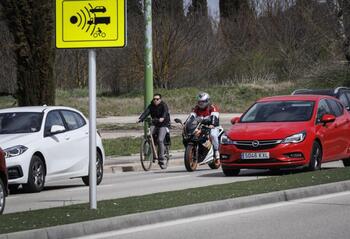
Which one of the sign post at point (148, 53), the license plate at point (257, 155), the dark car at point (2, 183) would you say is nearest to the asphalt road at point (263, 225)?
the dark car at point (2, 183)

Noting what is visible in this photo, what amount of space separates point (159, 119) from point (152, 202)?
10.1m

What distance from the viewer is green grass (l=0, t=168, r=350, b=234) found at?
11216mm

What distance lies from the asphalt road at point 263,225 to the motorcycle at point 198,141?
8082 mm

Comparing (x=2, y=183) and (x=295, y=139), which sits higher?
(x=295, y=139)

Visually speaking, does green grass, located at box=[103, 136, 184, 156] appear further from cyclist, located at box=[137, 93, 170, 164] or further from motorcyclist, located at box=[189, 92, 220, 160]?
motorcyclist, located at box=[189, 92, 220, 160]

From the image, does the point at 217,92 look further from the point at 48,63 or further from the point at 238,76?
the point at 48,63

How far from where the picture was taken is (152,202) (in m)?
13.0

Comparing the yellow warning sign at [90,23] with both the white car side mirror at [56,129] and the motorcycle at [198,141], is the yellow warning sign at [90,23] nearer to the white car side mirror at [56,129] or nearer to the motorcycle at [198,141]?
the white car side mirror at [56,129]

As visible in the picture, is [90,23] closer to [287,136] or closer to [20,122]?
[20,122]

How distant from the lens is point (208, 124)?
72.1 ft

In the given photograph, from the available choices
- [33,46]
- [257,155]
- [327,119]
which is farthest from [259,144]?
[33,46]

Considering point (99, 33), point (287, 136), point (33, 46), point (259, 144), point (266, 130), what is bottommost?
point (259, 144)

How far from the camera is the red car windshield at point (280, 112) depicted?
19.6 meters

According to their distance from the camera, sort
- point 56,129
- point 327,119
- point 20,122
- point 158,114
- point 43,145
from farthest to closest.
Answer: point 158,114, point 327,119, point 20,122, point 56,129, point 43,145
